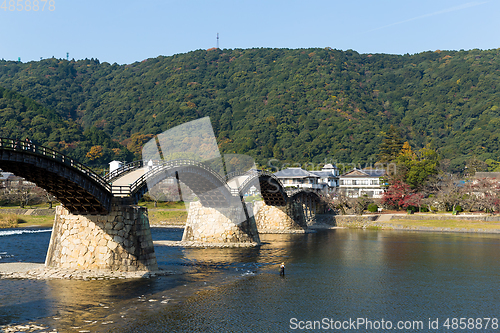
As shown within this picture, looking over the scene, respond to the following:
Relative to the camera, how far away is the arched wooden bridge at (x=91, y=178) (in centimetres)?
2505

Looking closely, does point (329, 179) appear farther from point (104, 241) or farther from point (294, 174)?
point (104, 241)

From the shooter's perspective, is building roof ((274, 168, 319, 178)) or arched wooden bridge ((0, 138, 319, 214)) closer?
arched wooden bridge ((0, 138, 319, 214))

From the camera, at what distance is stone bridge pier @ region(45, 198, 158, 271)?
2961cm

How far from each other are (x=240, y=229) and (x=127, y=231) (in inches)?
852

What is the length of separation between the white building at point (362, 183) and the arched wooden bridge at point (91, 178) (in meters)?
66.8

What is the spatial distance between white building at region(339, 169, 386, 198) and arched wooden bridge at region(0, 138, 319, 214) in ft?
219

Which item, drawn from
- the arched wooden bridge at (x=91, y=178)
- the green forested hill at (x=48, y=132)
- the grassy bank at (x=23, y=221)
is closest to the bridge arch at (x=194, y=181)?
the arched wooden bridge at (x=91, y=178)

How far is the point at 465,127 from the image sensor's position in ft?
501

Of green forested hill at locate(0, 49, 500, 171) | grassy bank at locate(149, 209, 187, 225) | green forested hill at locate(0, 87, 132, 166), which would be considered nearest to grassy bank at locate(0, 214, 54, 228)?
grassy bank at locate(149, 209, 187, 225)

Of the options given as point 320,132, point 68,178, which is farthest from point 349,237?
point 320,132

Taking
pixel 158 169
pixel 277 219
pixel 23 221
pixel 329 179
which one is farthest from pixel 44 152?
pixel 329 179

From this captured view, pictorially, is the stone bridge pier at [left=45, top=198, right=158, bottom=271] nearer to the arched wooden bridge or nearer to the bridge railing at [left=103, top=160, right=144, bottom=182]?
the arched wooden bridge

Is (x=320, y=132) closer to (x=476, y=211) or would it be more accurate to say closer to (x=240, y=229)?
(x=476, y=211)

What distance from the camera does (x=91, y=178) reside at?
92.9 ft
